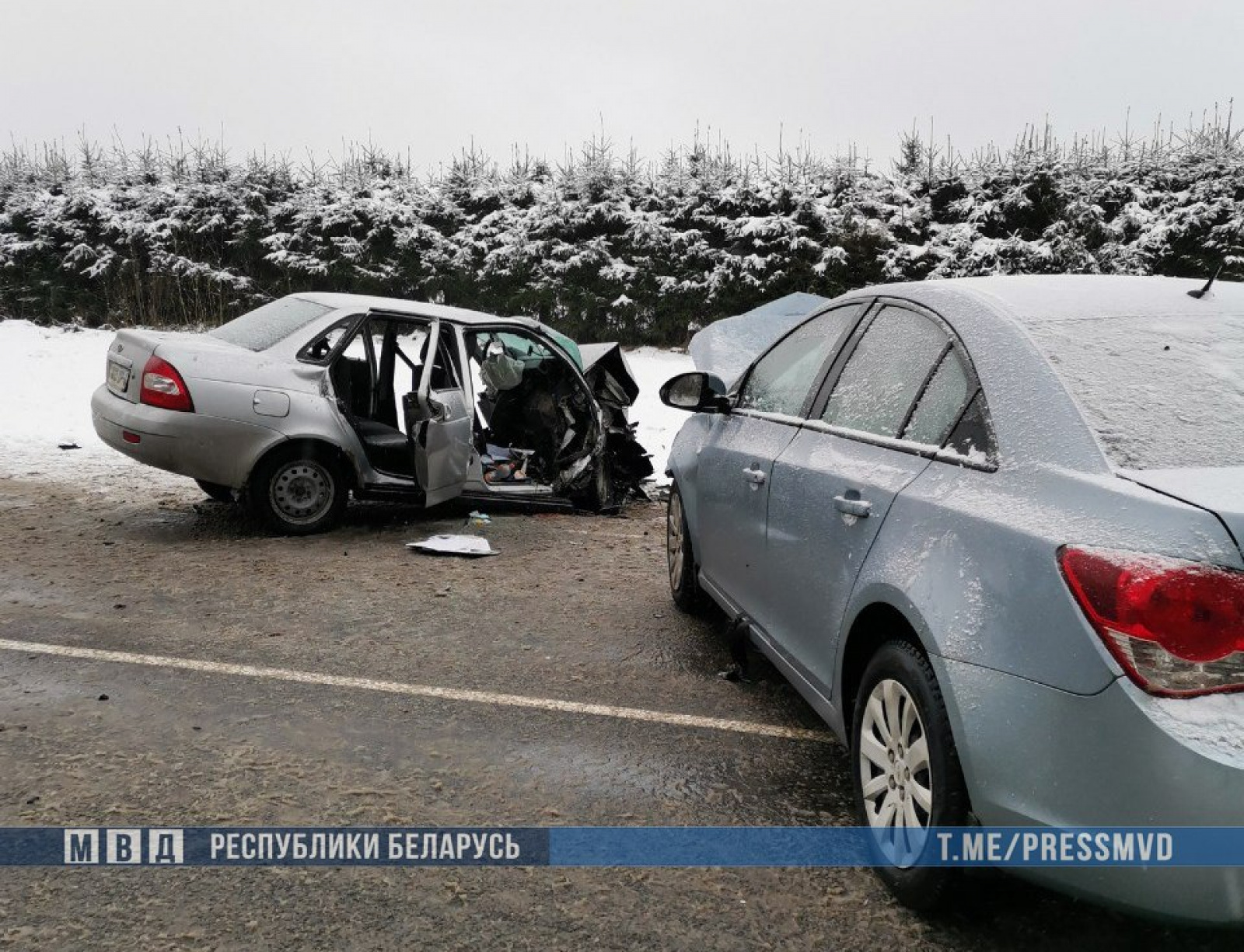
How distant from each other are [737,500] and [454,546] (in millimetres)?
3284

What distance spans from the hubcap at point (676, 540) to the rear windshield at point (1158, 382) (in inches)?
108

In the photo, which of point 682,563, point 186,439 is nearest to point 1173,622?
point 682,563

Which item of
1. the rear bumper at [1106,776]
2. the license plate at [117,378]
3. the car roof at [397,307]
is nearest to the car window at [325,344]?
the car roof at [397,307]

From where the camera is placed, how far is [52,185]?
21625mm

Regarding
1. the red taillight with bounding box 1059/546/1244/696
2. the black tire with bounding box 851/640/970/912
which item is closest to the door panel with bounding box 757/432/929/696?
the black tire with bounding box 851/640/970/912

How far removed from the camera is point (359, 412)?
8359 millimetres

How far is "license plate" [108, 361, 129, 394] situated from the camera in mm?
6664

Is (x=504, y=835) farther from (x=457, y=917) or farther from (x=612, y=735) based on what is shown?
(x=612, y=735)

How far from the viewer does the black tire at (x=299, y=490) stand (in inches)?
273

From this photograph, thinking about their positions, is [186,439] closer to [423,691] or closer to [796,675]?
[423,691]

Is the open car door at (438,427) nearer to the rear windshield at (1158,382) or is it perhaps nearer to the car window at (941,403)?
the car window at (941,403)

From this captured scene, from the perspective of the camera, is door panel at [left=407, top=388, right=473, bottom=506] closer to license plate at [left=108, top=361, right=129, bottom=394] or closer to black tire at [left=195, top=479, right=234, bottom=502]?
black tire at [left=195, top=479, right=234, bottom=502]

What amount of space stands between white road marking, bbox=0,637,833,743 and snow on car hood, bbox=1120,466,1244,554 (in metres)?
1.96

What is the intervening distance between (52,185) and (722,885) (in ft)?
79.0
